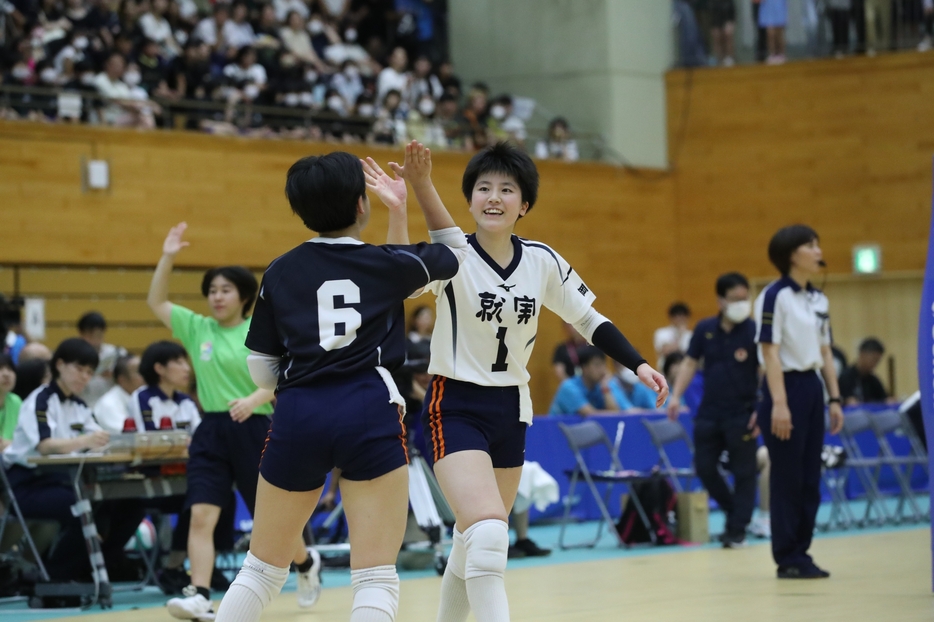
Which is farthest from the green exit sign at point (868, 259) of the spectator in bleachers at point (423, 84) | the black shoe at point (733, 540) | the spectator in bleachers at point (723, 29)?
the black shoe at point (733, 540)

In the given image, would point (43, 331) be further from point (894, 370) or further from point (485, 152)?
point (894, 370)

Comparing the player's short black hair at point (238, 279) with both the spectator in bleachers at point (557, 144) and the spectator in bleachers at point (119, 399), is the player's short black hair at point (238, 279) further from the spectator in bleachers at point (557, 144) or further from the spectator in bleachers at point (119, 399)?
the spectator in bleachers at point (557, 144)

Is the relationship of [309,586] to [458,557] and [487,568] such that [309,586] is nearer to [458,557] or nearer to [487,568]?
[458,557]

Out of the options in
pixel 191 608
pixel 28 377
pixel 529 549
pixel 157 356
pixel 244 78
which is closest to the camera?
pixel 191 608

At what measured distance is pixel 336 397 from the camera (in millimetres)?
3934

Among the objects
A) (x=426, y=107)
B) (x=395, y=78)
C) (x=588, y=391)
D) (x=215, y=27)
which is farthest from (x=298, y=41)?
(x=588, y=391)

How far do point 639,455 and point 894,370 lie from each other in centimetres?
774

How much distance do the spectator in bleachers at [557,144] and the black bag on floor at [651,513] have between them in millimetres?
8337

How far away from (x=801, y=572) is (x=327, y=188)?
4988 mm

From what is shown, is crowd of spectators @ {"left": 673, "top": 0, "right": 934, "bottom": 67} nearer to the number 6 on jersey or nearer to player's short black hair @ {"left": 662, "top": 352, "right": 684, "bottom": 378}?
player's short black hair @ {"left": 662, "top": 352, "right": 684, "bottom": 378}

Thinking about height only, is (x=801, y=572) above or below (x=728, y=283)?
below

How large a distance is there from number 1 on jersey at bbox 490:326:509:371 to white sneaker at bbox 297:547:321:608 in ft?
9.21

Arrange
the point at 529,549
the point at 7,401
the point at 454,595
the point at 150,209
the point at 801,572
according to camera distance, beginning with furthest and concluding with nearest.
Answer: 1. the point at 150,209
2. the point at 529,549
3. the point at 7,401
4. the point at 801,572
5. the point at 454,595

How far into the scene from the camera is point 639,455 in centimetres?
1281
